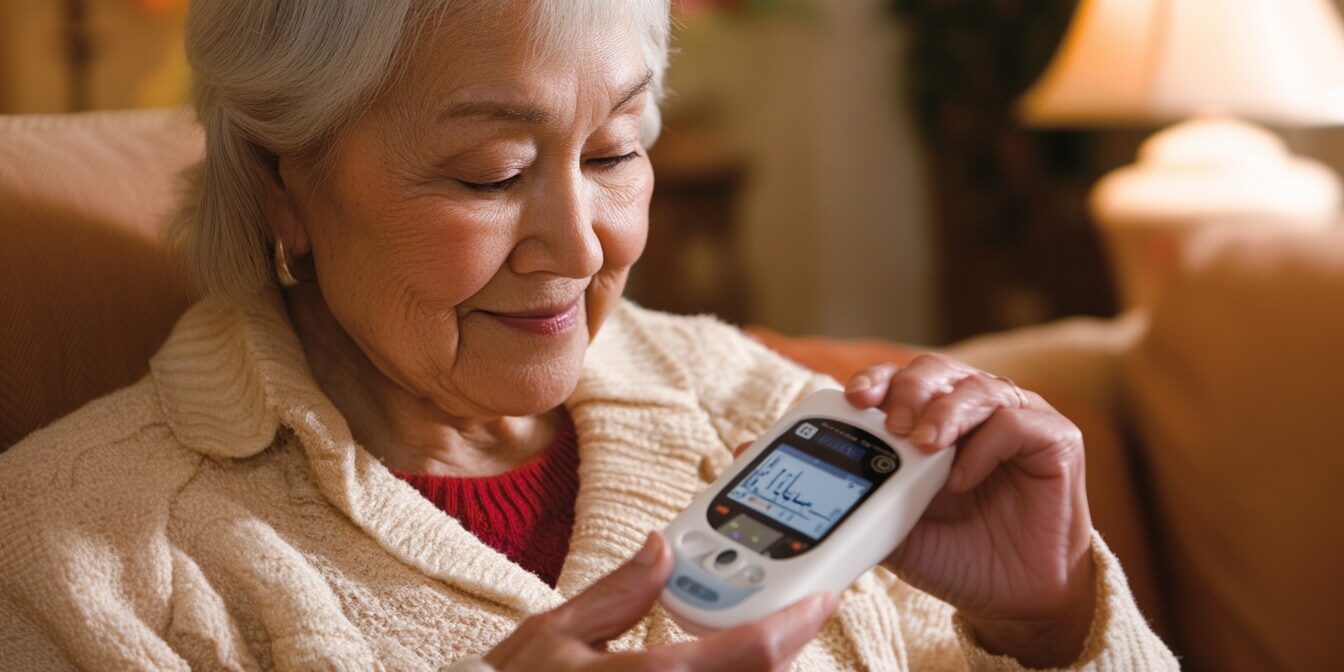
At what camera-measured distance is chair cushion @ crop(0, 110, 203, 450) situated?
1091 millimetres

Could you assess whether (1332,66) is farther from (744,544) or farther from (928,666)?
(744,544)

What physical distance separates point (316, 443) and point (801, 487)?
0.36 meters

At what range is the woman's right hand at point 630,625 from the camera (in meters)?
0.73

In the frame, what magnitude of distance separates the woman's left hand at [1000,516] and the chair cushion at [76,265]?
0.62 m

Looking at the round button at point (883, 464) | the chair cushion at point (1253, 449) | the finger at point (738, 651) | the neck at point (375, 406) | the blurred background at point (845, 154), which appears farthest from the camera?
the blurred background at point (845, 154)

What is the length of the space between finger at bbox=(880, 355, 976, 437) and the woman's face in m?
0.24

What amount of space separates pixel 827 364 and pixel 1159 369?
49 cm

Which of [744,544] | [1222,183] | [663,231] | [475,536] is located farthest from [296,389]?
[663,231]

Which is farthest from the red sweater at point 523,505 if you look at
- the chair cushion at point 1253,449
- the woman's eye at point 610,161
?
the chair cushion at point 1253,449

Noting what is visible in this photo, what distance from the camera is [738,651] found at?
732mm

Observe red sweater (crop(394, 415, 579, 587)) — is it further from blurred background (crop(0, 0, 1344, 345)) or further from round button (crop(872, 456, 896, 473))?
blurred background (crop(0, 0, 1344, 345))

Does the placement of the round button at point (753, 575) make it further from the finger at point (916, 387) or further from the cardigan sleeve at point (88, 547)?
the cardigan sleeve at point (88, 547)

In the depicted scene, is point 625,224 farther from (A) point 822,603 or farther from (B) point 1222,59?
(B) point 1222,59

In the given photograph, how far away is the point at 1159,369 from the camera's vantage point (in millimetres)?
1675
